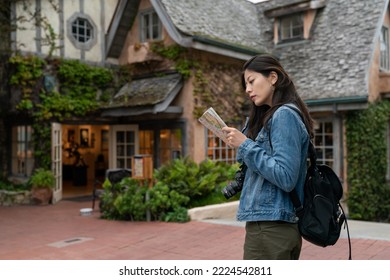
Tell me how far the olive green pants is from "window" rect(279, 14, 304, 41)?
11.8 meters

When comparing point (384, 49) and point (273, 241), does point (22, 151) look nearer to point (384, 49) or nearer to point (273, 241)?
point (384, 49)

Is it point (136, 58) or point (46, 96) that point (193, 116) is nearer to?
point (136, 58)

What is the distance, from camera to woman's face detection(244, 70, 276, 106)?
2.30m

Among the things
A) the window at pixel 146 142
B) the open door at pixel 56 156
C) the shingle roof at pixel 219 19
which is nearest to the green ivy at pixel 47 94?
the open door at pixel 56 156

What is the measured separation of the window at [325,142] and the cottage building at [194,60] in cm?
3

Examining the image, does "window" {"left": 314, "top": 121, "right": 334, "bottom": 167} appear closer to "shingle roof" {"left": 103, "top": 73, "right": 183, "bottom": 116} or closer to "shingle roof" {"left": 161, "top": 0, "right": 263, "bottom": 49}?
"shingle roof" {"left": 161, "top": 0, "right": 263, "bottom": 49}

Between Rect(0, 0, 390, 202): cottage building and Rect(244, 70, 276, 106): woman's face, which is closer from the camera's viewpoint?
Rect(244, 70, 276, 106): woman's face

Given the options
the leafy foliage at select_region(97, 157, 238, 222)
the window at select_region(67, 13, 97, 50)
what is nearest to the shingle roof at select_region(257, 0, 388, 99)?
the leafy foliage at select_region(97, 157, 238, 222)

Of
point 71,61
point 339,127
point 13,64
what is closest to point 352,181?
point 339,127

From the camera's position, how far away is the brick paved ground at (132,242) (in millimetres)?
5543

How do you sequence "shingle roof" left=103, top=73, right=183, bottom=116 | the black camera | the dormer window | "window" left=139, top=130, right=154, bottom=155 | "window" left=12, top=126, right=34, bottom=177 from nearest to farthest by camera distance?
the black camera < "shingle roof" left=103, top=73, right=183, bottom=116 < "window" left=12, top=126, right=34, bottom=177 < "window" left=139, top=130, right=154, bottom=155 < the dormer window

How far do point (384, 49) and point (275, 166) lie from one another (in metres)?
11.8

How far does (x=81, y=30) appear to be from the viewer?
12445 millimetres

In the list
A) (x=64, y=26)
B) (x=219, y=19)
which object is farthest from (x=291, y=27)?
(x=64, y=26)
